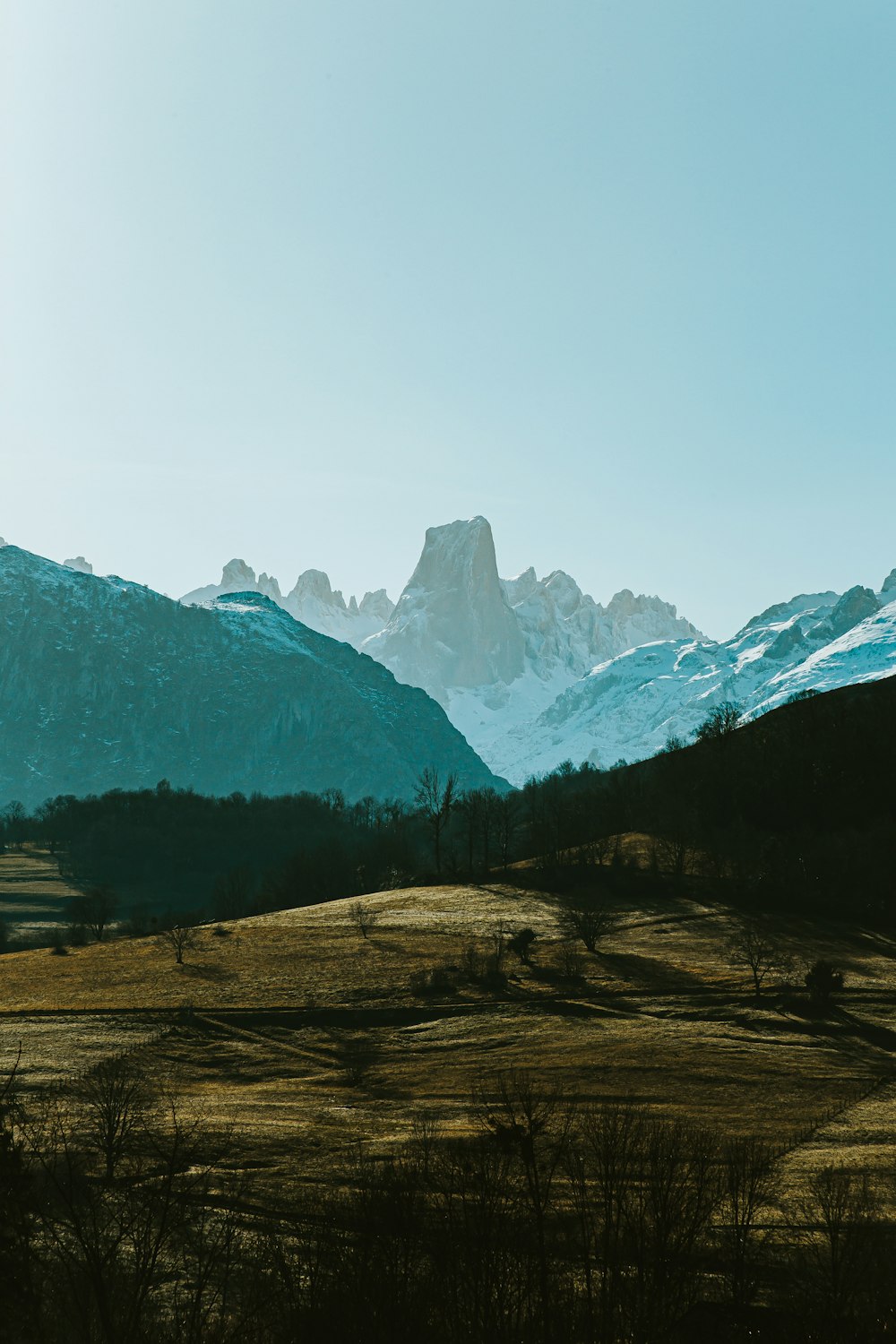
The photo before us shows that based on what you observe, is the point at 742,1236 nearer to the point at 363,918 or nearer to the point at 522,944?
the point at 522,944

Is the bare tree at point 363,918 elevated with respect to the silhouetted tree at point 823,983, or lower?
elevated

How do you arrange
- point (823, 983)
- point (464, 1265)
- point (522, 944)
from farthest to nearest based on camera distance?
point (522, 944), point (823, 983), point (464, 1265)

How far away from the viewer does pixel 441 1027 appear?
83938 mm

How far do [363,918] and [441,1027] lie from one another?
4338 cm

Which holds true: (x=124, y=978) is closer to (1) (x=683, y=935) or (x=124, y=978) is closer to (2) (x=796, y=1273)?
(1) (x=683, y=935)

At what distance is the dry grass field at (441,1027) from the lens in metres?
58.1

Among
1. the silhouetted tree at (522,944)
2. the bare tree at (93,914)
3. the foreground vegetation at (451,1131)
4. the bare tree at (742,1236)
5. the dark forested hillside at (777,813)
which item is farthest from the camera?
the bare tree at (93,914)

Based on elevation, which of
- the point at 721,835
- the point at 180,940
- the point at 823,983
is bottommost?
the point at 823,983

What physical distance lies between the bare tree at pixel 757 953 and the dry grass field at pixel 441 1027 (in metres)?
1.36

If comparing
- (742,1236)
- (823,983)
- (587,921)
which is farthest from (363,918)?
(742,1236)

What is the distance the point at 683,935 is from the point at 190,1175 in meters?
78.0

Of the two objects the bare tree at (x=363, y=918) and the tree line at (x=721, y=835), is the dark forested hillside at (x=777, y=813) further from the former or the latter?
the bare tree at (x=363, y=918)

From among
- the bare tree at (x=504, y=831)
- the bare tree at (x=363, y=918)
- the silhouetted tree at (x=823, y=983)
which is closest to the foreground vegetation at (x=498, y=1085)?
the silhouetted tree at (x=823, y=983)

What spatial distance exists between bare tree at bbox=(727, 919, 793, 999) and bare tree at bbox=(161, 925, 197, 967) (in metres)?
55.6
